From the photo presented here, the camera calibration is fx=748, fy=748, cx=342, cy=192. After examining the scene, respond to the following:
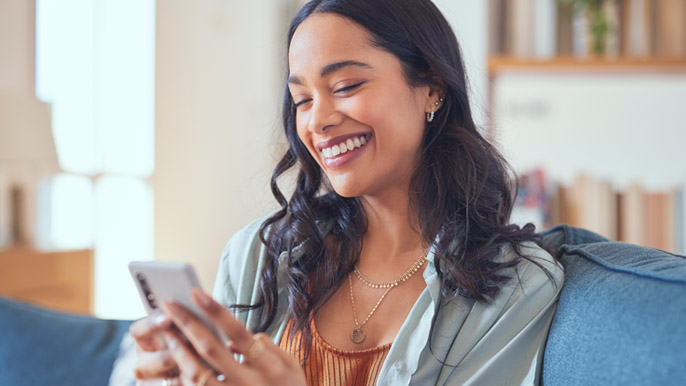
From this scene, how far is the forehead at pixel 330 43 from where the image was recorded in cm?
133

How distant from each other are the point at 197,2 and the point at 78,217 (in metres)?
1.44

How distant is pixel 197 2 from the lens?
4.22 m

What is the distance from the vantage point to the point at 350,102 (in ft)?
4.32

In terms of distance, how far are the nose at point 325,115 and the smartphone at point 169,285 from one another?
51 cm

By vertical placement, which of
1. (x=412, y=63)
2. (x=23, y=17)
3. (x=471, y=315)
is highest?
(x=23, y=17)

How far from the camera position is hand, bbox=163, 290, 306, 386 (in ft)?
2.90

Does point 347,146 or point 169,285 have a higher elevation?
point 347,146

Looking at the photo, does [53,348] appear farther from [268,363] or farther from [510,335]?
[510,335]

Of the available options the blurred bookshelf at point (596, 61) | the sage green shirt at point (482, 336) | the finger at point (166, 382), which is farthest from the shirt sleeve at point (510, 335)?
the blurred bookshelf at point (596, 61)

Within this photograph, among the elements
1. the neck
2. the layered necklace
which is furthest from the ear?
the layered necklace

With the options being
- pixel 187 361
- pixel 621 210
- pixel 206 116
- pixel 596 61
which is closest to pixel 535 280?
pixel 187 361

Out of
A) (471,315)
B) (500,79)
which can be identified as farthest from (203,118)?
(471,315)

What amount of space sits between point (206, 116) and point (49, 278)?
172 cm

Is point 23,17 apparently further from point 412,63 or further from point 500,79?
point 412,63
